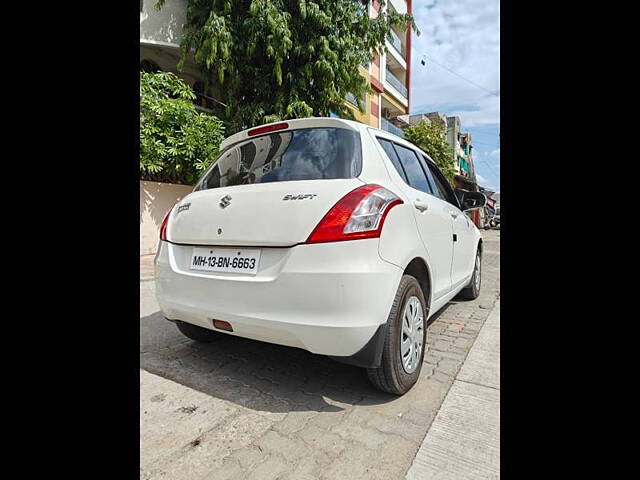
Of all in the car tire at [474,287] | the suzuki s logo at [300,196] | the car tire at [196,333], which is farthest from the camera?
the car tire at [474,287]

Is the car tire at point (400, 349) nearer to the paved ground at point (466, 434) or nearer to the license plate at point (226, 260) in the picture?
the paved ground at point (466, 434)

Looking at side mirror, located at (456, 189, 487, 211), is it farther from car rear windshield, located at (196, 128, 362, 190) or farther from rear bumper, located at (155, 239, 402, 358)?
rear bumper, located at (155, 239, 402, 358)

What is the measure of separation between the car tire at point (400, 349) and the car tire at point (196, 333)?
1.40 metres

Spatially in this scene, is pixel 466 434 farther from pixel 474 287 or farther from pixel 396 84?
pixel 396 84

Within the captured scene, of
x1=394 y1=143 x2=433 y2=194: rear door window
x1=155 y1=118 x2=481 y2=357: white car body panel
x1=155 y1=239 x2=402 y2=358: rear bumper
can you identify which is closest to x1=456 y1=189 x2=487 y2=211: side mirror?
x1=394 y1=143 x2=433 y2=194: rear door window

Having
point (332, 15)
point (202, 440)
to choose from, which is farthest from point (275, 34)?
point (202, 440)

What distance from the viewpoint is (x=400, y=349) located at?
6.72ft

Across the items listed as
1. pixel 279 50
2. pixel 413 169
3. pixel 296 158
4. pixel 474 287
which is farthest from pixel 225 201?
pixel 279 50

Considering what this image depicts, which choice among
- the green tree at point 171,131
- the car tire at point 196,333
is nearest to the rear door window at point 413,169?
the car tire at point 196,333

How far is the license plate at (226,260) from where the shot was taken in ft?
6.29

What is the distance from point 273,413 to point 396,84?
76.5 ft

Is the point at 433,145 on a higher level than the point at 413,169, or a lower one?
higher
